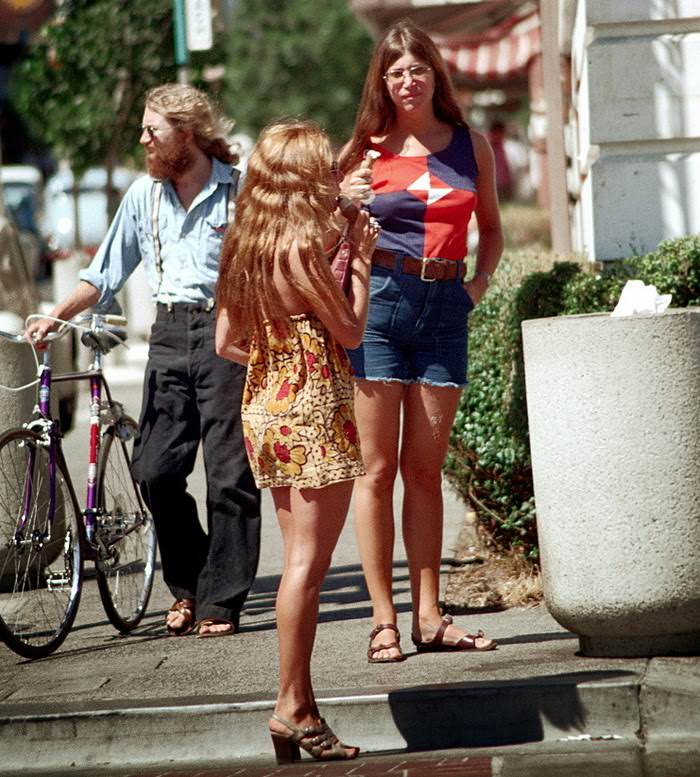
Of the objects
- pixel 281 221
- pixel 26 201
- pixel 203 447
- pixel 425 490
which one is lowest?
pixel 425 490

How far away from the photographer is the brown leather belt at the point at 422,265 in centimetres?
556

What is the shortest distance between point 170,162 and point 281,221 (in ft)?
5.51

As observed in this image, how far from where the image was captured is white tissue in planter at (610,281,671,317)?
16.7 ft

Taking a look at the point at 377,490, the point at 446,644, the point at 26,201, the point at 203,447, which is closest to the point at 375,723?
the point at 446,644

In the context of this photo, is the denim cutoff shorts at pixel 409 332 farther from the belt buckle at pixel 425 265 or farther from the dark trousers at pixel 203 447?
the dark trousers at pixel 203 447

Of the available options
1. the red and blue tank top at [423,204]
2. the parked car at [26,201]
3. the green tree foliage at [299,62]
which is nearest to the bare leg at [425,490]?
the red and blue tank top at [423,204]

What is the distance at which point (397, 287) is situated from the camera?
5555 millimetres

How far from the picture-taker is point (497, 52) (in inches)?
981

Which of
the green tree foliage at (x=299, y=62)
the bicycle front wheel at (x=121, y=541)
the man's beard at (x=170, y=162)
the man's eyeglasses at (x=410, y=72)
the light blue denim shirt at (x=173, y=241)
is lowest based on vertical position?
the bicycle front wheel at (x=121, y=541)

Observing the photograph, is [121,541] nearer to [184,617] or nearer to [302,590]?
[184,617]

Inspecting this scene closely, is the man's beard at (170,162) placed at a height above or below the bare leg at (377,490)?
above

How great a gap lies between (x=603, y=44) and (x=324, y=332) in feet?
9.48

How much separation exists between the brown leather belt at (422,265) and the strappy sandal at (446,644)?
44.7 inches

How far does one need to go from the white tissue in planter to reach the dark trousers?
161cm
